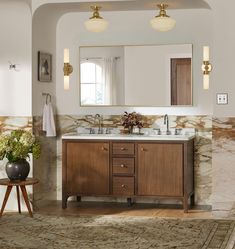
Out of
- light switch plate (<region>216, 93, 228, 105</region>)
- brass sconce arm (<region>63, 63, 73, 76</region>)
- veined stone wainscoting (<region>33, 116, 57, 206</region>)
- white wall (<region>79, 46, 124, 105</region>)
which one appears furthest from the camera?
brass sconce arm (<region>63, 63, 73, 76</region>)

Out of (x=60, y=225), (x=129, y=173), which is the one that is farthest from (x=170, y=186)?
(x=60, y=225)

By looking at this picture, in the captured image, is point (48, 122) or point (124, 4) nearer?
point (124, 4)

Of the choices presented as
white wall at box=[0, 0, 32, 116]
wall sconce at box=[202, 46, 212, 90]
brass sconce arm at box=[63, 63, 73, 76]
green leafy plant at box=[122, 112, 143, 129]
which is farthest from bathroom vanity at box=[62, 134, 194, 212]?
brass sconce arm at box=[63, 63, 73, 76]

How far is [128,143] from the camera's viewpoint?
6.50 metres

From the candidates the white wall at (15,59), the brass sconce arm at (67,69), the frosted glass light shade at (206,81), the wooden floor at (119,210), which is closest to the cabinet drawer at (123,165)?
the wooden floor at (119,210)


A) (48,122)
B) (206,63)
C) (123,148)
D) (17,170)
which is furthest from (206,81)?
(17,170)

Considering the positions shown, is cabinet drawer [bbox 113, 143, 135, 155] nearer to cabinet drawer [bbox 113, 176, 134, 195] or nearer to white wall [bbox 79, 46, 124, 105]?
cabinet drawer [bbox 113, 176, 134, 195]

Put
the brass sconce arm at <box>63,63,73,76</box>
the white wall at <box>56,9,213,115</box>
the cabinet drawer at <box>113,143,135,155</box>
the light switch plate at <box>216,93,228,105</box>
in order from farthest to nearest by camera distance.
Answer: the brass sconce arm at <box>63,63,73,76</box> → the white wall at <box>56,9,213,115</box> → the cabinet drawer at <box>113,143,135,155</box> → the light switch plate at <box>216,93,228,105</box>

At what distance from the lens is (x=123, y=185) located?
6.55 m

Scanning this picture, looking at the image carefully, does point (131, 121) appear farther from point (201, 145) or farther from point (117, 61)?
point (201, 145)

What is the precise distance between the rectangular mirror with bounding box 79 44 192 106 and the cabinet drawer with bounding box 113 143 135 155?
0.67m

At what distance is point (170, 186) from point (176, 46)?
1605mm

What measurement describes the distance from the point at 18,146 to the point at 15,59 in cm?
109

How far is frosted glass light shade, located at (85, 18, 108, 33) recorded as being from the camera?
6.58m
